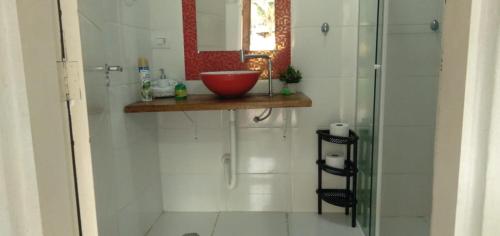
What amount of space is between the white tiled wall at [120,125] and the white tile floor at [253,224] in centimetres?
15

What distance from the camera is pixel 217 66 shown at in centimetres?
224

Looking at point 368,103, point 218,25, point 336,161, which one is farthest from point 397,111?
point 218,25

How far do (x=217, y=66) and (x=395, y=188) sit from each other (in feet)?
4.62

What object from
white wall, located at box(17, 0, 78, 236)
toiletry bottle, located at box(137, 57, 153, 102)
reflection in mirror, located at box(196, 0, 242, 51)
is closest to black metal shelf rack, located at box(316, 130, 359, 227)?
reflection in mirror, located at box(196, 0, 242, 51)

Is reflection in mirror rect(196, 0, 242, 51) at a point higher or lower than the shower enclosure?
higher

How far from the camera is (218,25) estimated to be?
220 centimetres

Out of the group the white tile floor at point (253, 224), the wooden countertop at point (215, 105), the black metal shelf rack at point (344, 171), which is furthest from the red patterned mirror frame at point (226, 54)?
the white tile floor at point (253, 224)

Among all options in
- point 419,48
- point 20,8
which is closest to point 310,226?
point 419,48

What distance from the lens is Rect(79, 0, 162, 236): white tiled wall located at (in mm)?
1198

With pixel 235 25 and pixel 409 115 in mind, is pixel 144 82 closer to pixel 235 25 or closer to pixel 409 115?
pixel 235 25

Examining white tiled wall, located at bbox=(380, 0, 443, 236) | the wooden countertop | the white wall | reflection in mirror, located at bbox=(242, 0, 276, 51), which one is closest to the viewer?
the white wall

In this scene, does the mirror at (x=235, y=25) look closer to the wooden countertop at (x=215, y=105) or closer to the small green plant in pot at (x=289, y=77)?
the small green plant in pot at (x=289, y=77)

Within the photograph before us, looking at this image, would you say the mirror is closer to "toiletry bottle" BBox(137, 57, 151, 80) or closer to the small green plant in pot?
the small green plant in pot

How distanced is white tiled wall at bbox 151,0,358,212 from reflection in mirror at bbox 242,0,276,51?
14 cm
